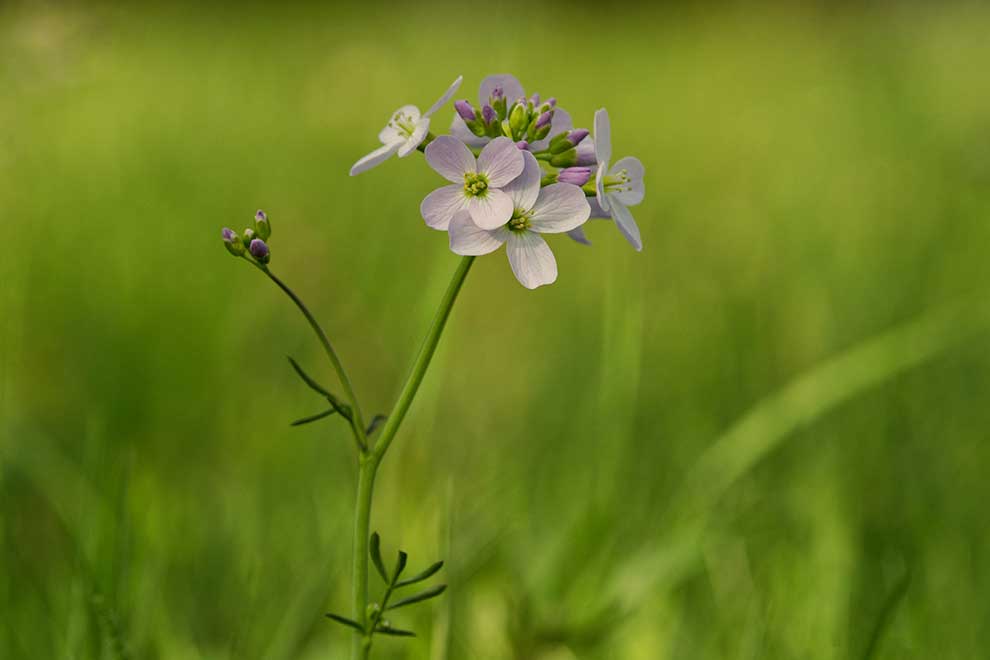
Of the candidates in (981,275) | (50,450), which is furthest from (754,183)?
(50,450)

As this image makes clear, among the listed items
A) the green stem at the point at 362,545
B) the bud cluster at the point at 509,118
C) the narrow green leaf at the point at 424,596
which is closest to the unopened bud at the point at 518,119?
the bud cluster at the point at 509,118

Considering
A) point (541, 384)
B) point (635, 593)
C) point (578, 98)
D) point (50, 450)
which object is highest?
point (578, 98)

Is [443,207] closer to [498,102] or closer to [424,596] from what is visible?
[498,102]

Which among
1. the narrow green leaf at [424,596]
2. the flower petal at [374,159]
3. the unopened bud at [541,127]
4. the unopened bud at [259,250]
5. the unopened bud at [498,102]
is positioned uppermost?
the unopened bud at [498,102]

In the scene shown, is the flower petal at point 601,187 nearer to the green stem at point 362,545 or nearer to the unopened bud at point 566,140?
the unopened bud at point 566,140

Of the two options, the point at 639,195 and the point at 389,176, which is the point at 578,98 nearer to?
the point at 389,176

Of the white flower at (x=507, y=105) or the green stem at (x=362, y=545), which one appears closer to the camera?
the green stem at (x=362, y=545)
